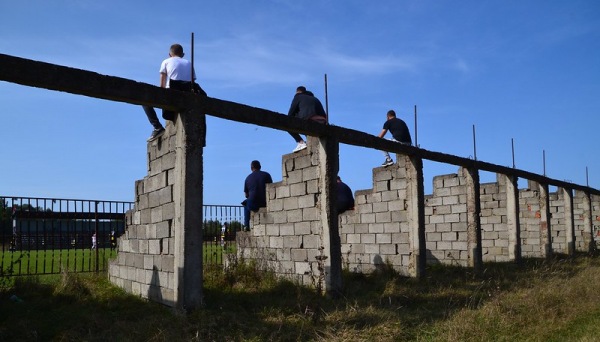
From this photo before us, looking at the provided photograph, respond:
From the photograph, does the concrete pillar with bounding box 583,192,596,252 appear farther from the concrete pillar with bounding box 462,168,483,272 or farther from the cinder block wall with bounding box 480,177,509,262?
the concrete pillar with bounding box 462,168,483,272

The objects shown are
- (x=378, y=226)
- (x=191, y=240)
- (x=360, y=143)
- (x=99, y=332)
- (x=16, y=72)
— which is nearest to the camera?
(x=16, y=72)

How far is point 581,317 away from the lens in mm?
7273

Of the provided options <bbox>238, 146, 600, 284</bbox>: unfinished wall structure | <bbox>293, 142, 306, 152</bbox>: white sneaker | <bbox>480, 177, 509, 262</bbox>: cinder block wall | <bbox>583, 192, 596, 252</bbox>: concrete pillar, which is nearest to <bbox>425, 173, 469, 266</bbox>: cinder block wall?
<bbox>238, 146, 600, 284</bbox>: unfinished wall structure

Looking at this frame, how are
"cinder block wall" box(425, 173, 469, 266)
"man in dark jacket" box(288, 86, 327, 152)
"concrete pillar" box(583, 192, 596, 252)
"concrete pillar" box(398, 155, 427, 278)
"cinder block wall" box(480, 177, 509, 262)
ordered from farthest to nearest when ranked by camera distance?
"concrete pillar" box(583, 192, 596, 252), "cinder block wall" box(480, 177, 509, 262), "cinder block wall" box(425, 173, 469, 266), "concrete pillar" box(398, 155, 427, 278), "man in dark jacket" box(288, 86, 327, 152)

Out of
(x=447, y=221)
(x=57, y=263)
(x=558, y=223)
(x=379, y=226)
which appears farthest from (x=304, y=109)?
(x=558, y=223)

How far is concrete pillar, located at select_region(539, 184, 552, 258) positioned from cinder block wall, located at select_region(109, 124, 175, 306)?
42.3 ft

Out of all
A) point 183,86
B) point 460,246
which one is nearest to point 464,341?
point 183,86

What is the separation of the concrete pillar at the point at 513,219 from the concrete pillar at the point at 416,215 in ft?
14.6

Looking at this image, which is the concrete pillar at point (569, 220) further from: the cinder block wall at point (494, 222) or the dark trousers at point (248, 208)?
the dark trousers at point (248, 208)

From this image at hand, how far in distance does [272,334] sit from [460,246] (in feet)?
26.8

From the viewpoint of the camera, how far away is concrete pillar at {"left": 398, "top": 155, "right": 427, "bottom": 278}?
10.8m

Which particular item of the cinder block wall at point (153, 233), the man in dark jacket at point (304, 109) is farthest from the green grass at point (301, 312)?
the man in dark jacket at point (304, 109)

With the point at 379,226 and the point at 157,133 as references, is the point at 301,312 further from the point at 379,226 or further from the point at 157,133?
the point at 379,226

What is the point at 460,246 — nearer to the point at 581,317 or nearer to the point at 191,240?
the point at 581,317
